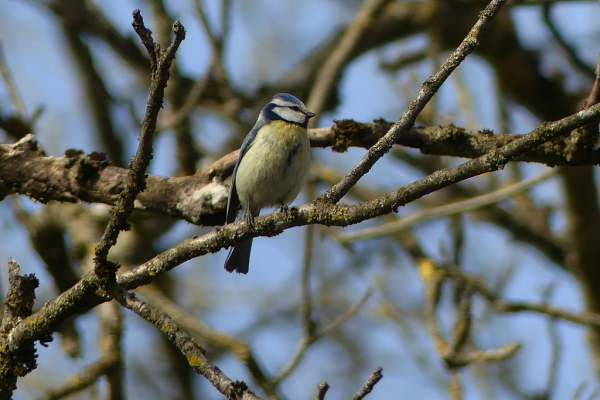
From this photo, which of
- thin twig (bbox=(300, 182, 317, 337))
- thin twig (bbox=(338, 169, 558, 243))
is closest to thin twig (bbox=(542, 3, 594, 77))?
thin twig (bbox=(338, 169, 558, 243))

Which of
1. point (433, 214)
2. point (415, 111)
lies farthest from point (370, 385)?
point (433, 214)

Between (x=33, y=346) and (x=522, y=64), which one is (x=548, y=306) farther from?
(x=33, y=346)

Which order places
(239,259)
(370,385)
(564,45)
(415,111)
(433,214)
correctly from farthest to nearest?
(564,45) → (433,214) → (239,259) → (415,111) → (370,385)

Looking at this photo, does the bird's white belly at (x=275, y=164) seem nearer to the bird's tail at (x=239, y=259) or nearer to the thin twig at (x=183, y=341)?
the bird's tail at (x=239, y=259)

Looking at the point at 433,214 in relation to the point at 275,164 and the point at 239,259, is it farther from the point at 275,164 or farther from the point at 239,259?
the point at 239,259

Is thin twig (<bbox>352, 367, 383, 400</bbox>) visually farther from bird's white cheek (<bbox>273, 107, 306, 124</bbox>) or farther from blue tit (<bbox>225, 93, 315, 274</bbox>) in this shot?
bird's white cheek (<bbox>273, 107, 306, 124</bbox>)

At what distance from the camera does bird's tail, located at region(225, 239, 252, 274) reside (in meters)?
3.94

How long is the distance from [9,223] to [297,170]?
10.7ft

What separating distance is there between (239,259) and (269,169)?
0.66m

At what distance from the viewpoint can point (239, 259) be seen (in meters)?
3.98

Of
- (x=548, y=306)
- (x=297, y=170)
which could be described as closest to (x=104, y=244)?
(x=297, y=170)

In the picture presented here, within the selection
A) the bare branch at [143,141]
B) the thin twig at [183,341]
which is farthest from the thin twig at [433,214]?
the bare branch at [143,141]

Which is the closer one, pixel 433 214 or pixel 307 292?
pixel 307 292

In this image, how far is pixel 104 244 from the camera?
6.73 ft
